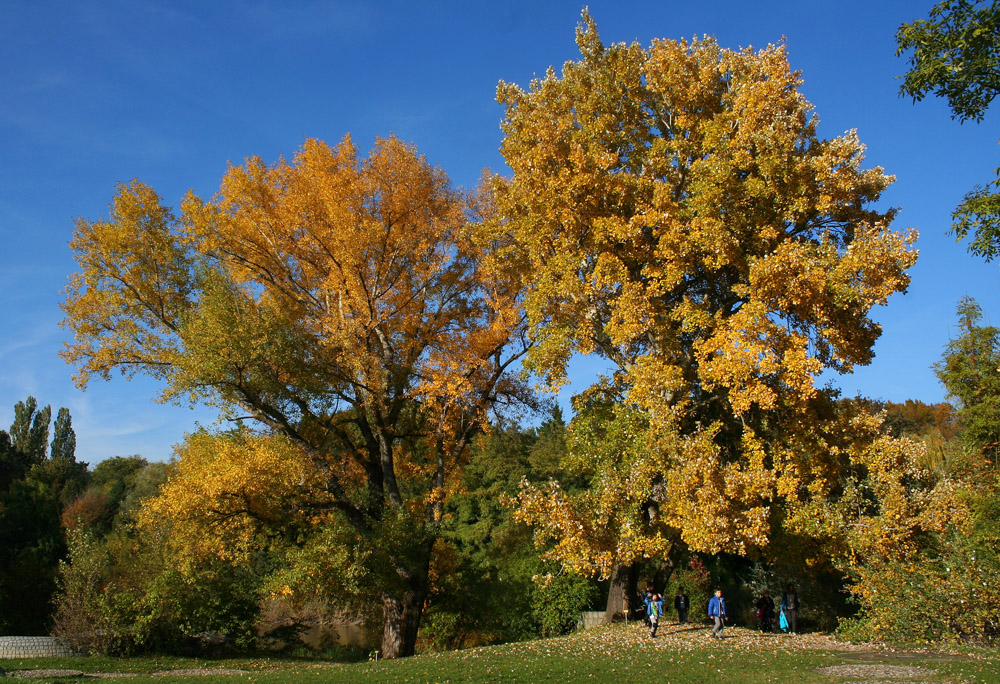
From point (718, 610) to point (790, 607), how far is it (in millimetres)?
9847

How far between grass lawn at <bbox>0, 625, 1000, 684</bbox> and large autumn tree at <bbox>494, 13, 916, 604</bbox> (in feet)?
6.56

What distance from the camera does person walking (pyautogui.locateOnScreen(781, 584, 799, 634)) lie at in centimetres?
2228

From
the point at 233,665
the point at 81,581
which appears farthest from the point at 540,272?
the point at 81,581

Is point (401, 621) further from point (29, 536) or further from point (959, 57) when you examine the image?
point (29, 536)

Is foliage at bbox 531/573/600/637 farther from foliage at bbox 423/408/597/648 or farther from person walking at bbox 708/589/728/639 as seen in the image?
person walking at bbox 708/589/728/639

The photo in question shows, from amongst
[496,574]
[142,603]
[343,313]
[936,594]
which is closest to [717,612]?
[936,594]

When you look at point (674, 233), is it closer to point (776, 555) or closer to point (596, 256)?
point (596, 256)

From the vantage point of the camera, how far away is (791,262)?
511 inches

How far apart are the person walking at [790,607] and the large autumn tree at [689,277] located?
30.0 feet

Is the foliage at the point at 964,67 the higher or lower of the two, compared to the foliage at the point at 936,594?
higher

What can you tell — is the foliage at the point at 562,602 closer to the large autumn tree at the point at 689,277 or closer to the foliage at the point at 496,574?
the foliage at the point at 496,574

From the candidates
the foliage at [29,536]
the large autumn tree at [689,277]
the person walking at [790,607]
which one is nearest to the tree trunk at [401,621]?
the large autumn tree at [689,277]

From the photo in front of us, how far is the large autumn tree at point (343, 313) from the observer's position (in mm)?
17266

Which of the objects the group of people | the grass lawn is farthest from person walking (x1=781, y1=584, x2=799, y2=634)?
the grass lawn
